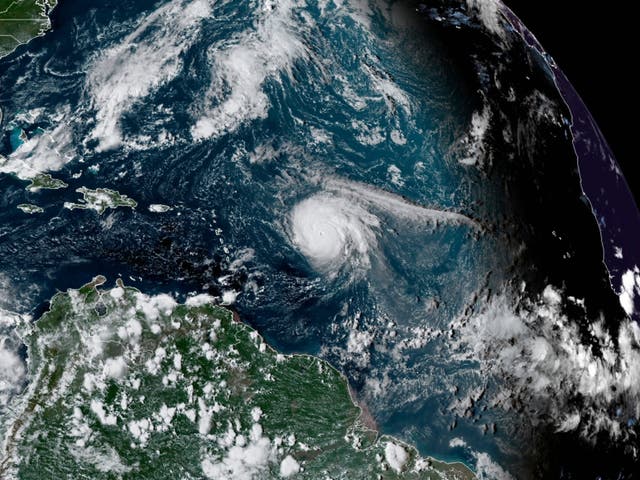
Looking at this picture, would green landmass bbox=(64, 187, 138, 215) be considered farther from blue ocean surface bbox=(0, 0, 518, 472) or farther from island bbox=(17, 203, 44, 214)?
island bbox=(17, 203, 44, 214)

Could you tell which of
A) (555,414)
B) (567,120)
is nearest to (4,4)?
(567,120)

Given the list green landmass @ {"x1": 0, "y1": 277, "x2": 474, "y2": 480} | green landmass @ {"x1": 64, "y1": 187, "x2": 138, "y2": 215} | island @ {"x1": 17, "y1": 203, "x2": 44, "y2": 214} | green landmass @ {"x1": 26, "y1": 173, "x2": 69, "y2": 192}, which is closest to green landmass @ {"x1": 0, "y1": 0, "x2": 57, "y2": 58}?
green landmass @ {"x1": 26, "y1": 173, "x2": 69, "y2": 192}

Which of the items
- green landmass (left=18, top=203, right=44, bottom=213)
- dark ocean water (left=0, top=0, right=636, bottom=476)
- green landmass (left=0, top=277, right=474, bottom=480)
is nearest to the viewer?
green landmass (left=0, top=277, right=474, bottom=480)

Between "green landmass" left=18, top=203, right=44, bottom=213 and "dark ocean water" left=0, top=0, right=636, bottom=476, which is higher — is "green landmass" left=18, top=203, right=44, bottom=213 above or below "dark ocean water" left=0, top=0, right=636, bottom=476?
below

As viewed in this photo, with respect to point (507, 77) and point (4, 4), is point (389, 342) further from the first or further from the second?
point (4, 4)

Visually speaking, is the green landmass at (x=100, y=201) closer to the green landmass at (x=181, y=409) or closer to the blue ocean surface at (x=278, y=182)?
the blue ocean surface at (x=278, y=182)
